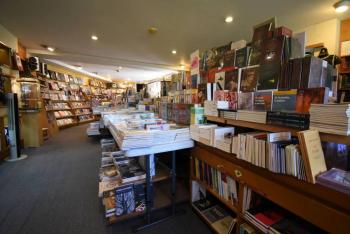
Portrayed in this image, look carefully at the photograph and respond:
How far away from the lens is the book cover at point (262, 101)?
1.13 meters

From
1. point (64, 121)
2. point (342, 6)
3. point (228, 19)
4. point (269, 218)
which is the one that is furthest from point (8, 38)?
point (342, 6)

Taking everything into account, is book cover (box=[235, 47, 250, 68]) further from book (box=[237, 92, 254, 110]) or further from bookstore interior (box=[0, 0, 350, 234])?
book (box=[237, 92, 254, 110])

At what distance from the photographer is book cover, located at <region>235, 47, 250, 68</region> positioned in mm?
1320

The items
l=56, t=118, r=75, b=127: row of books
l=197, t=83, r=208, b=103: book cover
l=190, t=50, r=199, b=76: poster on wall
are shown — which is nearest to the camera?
l=197, t=83, r=208, b=103: book cover

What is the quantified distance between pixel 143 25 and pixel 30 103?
3.43 m

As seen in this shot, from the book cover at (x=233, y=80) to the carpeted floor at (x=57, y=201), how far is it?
51.8 inches

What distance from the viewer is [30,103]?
408cm

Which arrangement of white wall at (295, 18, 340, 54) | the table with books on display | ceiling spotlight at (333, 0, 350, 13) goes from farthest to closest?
white wall at (295, 18, 340, 54) → ceiling spotlight at (333, 0, 350, 13) → the table with books on display

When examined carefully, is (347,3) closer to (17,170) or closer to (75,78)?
(17,170)

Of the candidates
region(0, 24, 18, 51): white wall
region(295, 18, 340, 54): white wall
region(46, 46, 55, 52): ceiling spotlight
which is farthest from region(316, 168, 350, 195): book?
region(46, 46, 55, 52): ceiling spotlight

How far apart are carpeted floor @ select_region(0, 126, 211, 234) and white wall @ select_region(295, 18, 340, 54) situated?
3469 mm

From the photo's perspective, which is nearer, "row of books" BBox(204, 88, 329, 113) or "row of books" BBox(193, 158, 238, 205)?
"row of books" BBox(204, 88, 329, 113)

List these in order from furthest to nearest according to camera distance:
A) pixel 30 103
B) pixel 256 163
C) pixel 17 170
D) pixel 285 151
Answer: pixel 30 103 → pixel 17 170 → pixel 256 163 → pixel 285 151

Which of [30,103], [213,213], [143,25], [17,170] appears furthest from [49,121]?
[213,213]
